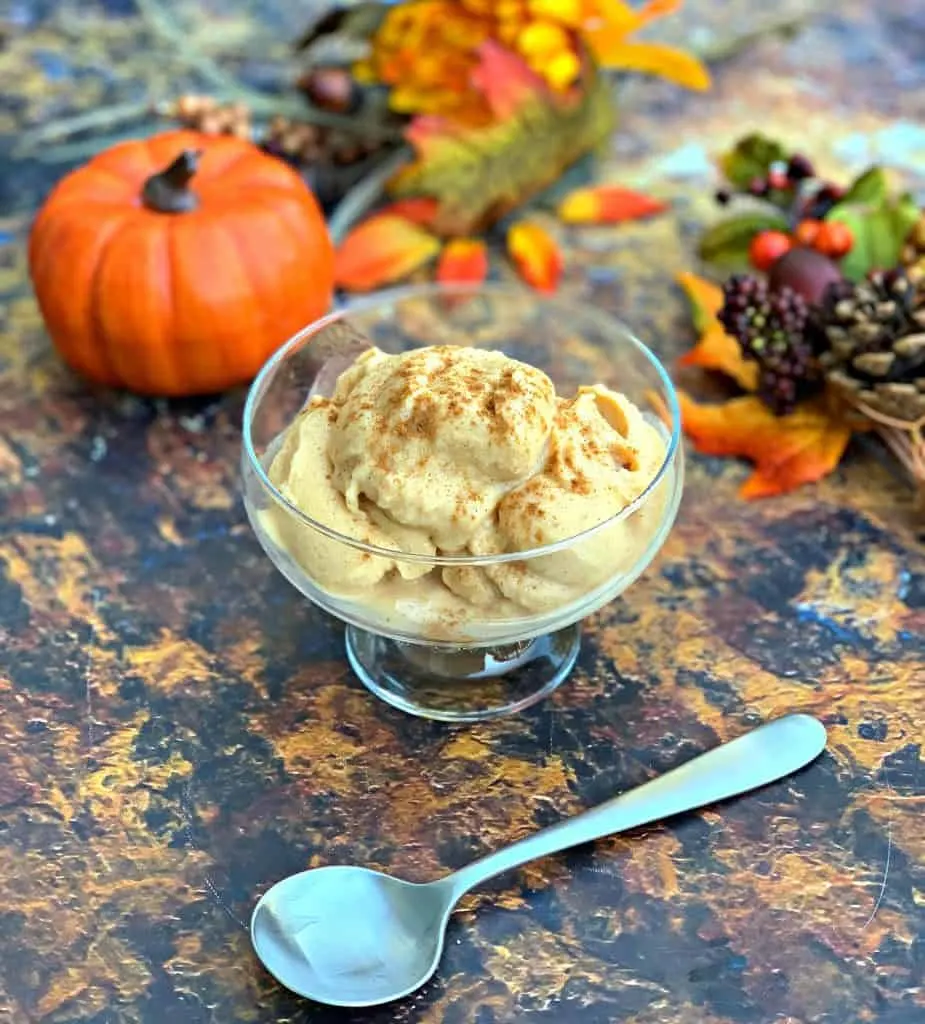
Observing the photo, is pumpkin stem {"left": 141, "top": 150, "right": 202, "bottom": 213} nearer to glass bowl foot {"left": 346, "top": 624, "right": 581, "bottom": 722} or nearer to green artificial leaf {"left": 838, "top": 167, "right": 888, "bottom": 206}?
glass bowl foot {"left": 346, "top": 624, "right": 581, "bottom": 722}

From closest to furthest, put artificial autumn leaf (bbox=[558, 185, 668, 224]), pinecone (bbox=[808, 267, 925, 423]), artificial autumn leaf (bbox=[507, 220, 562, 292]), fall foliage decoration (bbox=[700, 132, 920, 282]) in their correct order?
1. pinecone (bbox=[808, 267, 925, 423])
2. fall foliage decoration (bbox=[700, 132, 920, 282])
3. artificial autumn leaf (bbox=[507, 220, 562, 292])
4. artificial autumn leaf (bbox=[558, 185, 668, 224])

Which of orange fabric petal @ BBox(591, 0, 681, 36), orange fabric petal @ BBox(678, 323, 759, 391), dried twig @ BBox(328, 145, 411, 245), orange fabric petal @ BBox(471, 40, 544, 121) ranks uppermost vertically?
orange fabric petal @ BBox(591, 0, 681, 36)

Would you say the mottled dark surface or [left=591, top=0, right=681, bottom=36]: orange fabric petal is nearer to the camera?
the mottled dark surface

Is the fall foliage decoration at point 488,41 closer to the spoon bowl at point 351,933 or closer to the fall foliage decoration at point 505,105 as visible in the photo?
the fall foliage decoration at point 505,105

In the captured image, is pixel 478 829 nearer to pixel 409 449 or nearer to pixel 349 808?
pixel 349 808

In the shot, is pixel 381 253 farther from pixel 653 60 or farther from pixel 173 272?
pixel 653 60

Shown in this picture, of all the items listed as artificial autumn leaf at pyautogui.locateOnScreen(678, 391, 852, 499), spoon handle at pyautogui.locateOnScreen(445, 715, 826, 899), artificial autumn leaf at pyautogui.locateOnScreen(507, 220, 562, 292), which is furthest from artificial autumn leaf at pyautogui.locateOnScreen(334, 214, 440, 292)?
spoon handle at pyautogui.locateOnScreen(445, 715, 826, 899)
